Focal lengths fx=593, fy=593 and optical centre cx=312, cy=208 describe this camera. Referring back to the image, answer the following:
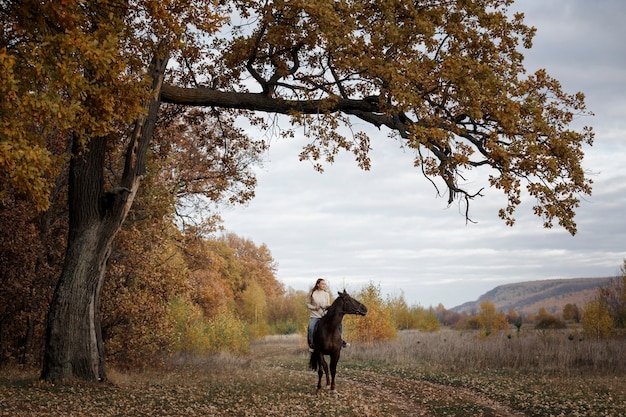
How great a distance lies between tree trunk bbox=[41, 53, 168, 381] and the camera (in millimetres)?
15203

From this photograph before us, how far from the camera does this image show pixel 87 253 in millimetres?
15586

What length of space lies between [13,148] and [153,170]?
9.93m

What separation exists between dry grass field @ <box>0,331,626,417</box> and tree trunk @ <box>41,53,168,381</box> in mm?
725

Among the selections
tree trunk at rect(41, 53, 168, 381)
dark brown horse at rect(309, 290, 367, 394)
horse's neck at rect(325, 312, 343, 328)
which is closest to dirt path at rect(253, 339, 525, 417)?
dark brown horse at rect(309, 290, 367, 394)

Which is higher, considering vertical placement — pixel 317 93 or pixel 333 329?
pixel 317 93

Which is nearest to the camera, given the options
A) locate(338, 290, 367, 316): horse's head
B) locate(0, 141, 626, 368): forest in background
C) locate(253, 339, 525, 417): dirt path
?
locate(253, 339, 525, 417): dirt path

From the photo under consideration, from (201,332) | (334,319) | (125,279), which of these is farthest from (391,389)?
(201,332)

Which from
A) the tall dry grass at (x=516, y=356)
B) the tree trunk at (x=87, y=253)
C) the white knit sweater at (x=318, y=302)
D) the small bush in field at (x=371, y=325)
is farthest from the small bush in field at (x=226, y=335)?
the white knit sweater at (x=318, y=302)

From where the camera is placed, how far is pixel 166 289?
2247cm

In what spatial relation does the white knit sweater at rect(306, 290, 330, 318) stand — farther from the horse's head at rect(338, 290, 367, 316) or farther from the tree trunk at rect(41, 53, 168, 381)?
the tree trunk at rect(41, 53, 168, 381)

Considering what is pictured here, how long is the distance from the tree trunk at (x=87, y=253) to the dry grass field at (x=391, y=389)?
73cm

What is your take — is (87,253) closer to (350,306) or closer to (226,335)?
(350,306)

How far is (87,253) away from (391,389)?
30.6 ft

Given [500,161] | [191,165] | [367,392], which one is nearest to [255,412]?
[367,392]
